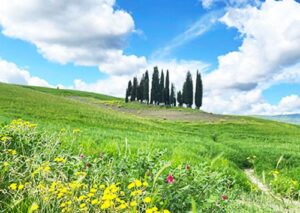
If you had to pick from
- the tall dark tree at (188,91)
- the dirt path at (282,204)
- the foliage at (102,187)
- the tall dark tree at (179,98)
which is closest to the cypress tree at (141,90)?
the tall dark tree at (179,98)

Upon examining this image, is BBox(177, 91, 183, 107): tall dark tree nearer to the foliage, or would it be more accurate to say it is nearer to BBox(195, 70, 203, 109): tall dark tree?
BBox(195, 70, 203, 109): tall dark tree

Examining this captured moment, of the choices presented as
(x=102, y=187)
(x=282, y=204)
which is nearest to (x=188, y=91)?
(x=102, y=187)

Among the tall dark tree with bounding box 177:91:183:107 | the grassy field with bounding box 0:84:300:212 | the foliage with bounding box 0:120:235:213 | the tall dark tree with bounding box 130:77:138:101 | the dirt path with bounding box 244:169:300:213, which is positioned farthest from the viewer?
the tall dark tree with bounding box 130:77:138:101

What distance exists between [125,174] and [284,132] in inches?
1925

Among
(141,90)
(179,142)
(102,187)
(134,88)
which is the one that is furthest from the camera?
(134,88)

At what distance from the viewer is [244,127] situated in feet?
177

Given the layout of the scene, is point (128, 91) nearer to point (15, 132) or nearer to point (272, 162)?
point (272, 162)

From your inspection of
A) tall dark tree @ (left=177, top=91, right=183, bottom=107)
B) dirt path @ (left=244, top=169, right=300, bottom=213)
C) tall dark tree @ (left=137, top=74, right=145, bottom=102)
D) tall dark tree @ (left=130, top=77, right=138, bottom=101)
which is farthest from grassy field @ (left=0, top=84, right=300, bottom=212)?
tall dark tree @ (left=130, top=77, right=138, bottom=101)

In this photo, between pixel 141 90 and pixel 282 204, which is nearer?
pixel 282 204

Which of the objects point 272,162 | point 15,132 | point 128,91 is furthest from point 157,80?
point 15,132

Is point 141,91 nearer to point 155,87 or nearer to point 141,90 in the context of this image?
point 141,90

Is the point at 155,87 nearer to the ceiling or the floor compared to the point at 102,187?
nearer to the ceiling

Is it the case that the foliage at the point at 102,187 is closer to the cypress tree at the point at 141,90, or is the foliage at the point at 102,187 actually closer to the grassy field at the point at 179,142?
the grassy field at the point at 179,142

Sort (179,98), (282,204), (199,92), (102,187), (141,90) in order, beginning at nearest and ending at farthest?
(282,204) → (102,187) → (199,92) → (179,98) → (141,90)
